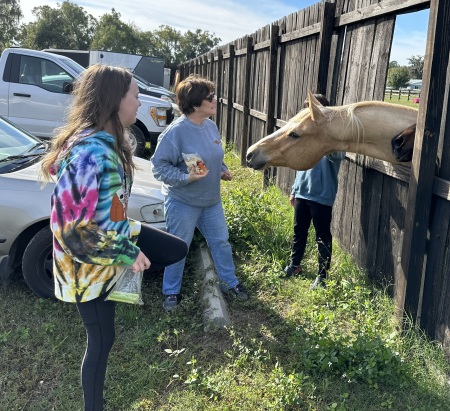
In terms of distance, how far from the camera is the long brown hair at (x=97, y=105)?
2.03 m

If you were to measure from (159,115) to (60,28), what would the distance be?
6707cm

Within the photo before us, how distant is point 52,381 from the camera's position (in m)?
2.92

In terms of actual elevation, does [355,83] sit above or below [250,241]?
above

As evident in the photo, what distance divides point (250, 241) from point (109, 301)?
113 inches

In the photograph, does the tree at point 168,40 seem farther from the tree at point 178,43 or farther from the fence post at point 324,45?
the fence post at point 324,45

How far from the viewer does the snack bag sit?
3412 mm

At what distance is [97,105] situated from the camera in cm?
204

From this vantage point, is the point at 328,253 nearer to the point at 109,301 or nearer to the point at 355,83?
the point at 355,83

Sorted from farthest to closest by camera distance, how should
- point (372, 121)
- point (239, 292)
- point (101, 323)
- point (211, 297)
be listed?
point (239, 292)
point (211, 297)
point (372, 121)
point (101, 323)

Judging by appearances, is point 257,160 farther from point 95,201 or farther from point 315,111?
point 95,201

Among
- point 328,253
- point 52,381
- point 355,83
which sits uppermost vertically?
point 355,83

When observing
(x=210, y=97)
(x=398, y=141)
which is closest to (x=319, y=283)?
(x=398, y=141)

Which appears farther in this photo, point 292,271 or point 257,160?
point 292,271

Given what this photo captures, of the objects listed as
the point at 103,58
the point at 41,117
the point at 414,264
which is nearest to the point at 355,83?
the point at 414,264
